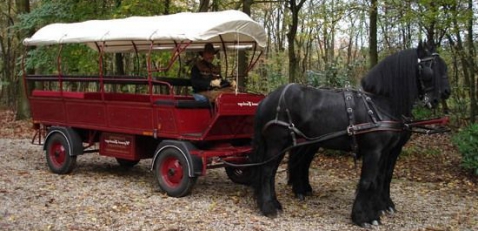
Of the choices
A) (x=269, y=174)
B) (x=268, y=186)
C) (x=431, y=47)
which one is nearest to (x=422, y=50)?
(x=431, y=47)

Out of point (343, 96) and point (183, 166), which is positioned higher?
point (343, 96)

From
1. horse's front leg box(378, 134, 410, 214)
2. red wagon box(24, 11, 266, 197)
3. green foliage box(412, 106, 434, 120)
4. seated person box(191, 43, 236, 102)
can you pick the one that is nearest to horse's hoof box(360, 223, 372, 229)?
horse's front leg box(378, 134, 410, 214)

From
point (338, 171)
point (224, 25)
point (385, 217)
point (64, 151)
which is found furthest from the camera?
point (338, 171)

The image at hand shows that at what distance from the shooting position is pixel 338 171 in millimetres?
9961

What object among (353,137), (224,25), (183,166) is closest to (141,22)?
(224,25)

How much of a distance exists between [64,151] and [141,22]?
2.87m

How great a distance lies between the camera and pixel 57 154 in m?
9.20

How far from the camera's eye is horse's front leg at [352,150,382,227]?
5.98 metres

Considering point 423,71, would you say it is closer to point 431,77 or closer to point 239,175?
point 431,77

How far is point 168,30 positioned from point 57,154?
140 inches

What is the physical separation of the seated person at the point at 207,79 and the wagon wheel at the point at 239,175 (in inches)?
54.1

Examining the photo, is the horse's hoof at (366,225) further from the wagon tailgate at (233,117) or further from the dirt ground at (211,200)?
the wagon tailgate at (233,117)

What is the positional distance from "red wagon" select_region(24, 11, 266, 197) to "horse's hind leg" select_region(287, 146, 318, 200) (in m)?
0.69

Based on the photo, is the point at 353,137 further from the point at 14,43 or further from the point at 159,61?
the point at 14,43
